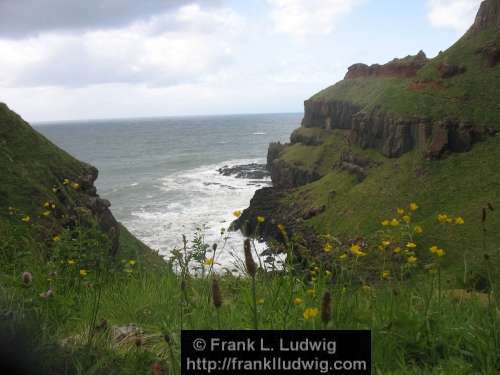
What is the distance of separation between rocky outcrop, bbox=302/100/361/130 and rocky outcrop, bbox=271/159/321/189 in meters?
11.2

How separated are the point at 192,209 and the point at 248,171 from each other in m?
28.3

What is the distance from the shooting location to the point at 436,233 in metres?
27.3

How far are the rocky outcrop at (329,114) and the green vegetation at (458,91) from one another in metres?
17.3

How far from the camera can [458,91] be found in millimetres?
42281

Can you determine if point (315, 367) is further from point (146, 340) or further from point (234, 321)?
point (146, 340)

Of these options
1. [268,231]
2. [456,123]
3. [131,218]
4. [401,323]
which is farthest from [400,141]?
[401,323]

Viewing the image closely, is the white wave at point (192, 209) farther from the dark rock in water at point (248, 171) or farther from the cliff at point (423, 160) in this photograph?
the cliff at point (423, 160)

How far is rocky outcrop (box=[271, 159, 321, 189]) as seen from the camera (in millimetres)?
56844

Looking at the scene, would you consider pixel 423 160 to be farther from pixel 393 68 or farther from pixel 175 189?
pixel 175 189

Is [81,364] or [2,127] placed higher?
[2,127]

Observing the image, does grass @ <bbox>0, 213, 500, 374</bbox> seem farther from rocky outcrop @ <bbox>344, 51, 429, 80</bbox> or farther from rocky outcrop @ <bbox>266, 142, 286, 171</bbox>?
rocky outcrop @ <bbox>266, 142, 286, 171</bbox>

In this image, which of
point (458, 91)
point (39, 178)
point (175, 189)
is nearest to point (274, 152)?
point (175, 189)

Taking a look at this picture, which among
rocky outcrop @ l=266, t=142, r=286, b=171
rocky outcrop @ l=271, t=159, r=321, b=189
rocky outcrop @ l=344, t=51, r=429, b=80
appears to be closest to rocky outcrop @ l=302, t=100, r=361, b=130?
rocky outcrop @ l=266, t=142, r=286, b=171

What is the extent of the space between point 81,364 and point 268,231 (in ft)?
116
